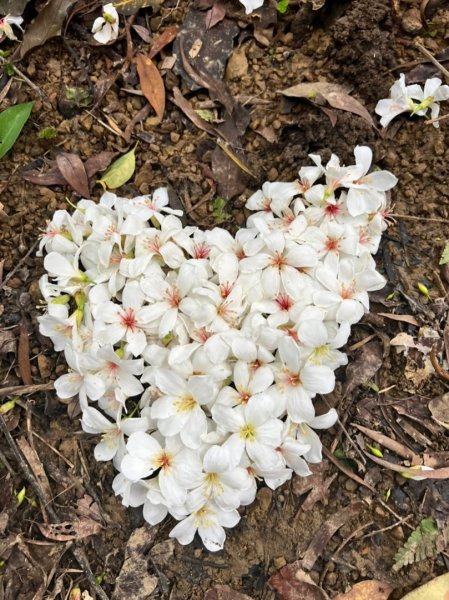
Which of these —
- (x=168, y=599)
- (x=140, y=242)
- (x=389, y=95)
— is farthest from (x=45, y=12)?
(x=168, y=599)

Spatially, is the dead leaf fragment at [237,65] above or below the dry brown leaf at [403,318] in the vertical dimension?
above

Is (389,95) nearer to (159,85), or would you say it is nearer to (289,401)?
(159,85)

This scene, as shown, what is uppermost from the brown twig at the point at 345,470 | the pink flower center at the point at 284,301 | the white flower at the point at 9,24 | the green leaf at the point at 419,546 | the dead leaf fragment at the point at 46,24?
the white flower at the point at 9,24

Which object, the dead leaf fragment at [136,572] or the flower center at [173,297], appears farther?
the dead leaf fragment at [136,572]

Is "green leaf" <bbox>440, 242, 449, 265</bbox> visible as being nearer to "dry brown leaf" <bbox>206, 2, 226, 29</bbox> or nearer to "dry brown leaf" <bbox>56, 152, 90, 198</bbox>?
"dry brown leaf" <bbox>206, 2, 226, 29</bbox>

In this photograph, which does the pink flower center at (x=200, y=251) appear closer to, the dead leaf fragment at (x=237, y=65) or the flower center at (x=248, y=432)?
the flower center at (x=248, y=432)

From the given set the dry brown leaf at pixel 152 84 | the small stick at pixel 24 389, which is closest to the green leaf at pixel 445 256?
the dry brown leaf at pixel 152 84
